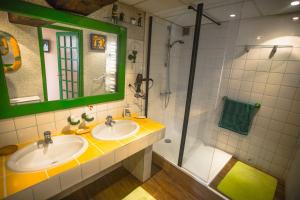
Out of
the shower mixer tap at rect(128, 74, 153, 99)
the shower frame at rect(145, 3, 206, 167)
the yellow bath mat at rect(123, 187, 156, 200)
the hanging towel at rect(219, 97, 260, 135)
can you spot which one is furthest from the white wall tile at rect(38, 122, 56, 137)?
the hanging towel at rect(219, 97, 260, 135)

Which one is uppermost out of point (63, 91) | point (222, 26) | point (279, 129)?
point (222, 26)

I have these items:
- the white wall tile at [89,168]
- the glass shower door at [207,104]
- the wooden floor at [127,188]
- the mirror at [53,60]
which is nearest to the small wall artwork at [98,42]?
the mirror at [53,60]

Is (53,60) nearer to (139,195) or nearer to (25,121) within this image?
(25,121)

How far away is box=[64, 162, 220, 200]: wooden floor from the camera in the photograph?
5.70ft

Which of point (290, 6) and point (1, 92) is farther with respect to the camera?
point (290, 6)

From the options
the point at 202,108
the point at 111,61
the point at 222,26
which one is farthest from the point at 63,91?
the point at 222,26

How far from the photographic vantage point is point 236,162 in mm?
2420

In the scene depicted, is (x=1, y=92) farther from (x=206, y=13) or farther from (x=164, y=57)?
(x=206, y=13)

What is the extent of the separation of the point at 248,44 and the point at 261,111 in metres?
1.01

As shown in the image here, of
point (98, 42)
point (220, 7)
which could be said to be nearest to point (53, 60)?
point (98, 42)

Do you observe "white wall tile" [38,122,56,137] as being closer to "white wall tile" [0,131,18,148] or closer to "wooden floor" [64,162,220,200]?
"white wall tile" [0,131,18,148]

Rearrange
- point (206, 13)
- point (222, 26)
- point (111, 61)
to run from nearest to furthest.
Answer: point (111, 61), point (206, 13), point (222, 26)

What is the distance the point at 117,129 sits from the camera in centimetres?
180

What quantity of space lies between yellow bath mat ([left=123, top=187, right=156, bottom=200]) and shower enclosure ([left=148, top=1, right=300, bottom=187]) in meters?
0.58
